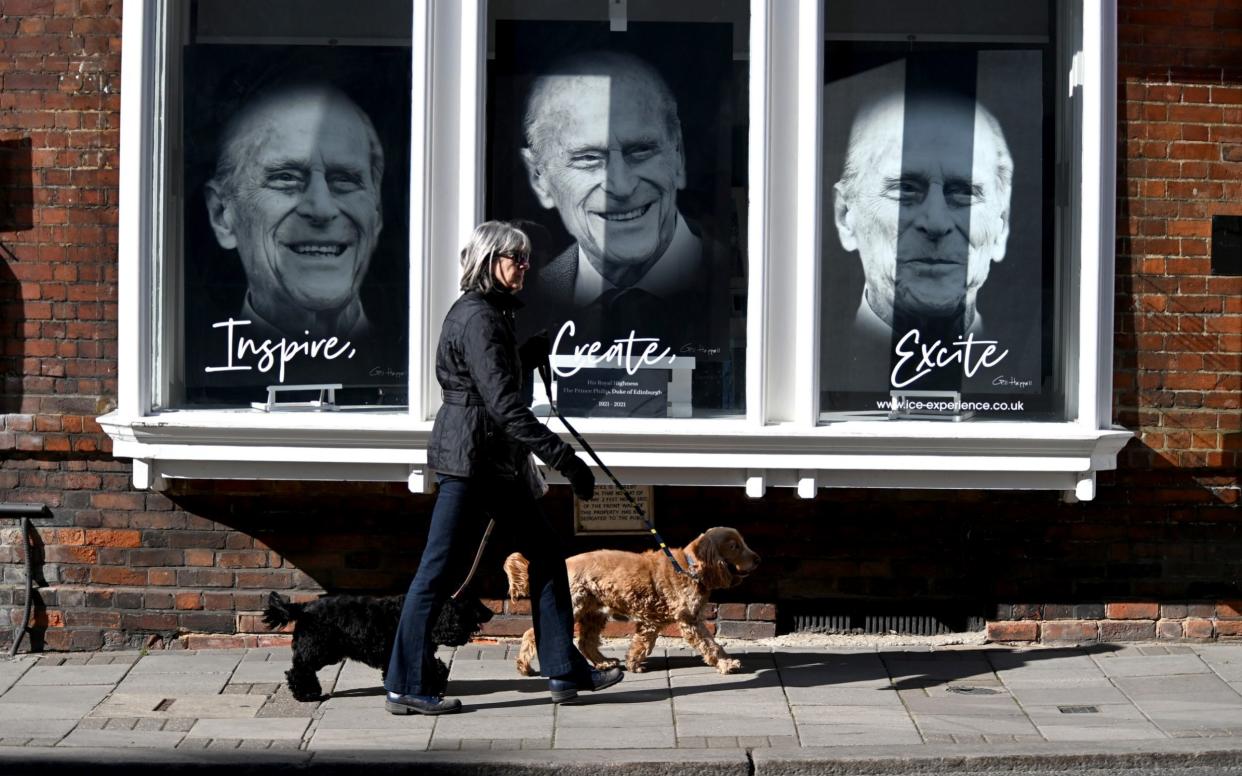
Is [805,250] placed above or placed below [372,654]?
above

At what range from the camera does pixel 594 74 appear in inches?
300

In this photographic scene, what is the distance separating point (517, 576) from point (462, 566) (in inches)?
13.1

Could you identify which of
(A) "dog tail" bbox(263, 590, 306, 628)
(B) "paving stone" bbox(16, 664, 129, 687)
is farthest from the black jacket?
(B) "paving stone" bbox(16, 664, 129, 687)

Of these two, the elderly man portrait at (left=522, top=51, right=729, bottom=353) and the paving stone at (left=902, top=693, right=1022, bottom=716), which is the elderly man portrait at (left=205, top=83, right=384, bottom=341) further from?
the paving stone at (left=902, top=693, right=1022, bottom=716)

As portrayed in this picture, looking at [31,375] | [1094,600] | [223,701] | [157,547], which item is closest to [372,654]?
[223,701]

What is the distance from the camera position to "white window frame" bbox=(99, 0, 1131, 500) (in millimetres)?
7371

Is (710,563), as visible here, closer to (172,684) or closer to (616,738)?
(616,738)

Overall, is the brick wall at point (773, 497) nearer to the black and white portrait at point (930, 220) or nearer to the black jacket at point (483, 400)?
the black and white portrait at point (930, 220)

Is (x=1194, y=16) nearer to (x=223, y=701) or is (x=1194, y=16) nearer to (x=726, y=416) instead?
(x=726, y=416)

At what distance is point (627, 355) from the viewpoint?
7.59 meters

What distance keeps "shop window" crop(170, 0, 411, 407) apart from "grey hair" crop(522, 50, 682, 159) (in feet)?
2.23

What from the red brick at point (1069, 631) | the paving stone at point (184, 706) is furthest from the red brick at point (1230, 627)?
the paving stone at point (184, 706)

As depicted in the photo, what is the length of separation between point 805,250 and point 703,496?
4.33 ft
